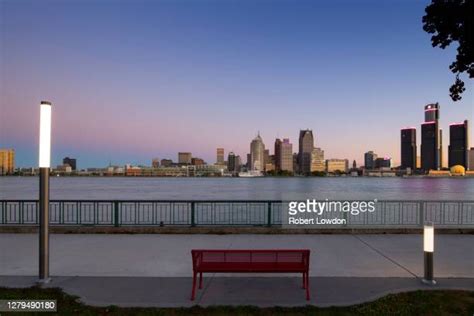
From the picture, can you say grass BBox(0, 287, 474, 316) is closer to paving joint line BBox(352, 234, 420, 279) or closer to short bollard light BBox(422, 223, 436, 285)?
short bollard light BBox(422, 223, 436, 285)

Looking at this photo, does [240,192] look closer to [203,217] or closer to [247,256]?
[203,217]

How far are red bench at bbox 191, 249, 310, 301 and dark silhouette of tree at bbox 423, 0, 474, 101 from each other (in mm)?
4892

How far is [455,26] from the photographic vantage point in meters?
6.91

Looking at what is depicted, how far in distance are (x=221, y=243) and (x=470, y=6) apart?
28.2 ft

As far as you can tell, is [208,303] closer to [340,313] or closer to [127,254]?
[340,313]

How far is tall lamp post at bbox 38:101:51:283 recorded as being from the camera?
707cm

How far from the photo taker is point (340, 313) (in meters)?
5.48

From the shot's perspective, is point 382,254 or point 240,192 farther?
point 240,192

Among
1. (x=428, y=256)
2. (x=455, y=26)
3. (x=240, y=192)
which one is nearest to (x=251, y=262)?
(x=428, y=256)

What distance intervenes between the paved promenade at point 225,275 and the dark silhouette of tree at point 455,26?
171 inches

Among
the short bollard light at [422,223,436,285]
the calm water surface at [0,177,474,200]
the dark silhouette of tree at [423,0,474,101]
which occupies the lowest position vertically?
the calm water surface at [0,177,474,200]

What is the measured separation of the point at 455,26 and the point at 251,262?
5.90 metres

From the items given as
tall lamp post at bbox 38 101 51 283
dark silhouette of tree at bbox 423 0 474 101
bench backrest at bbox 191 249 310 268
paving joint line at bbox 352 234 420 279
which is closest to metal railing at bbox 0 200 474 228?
paving joint line at bbox 352 234 420 279

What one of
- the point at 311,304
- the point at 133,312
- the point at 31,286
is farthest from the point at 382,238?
the point at 31,286
